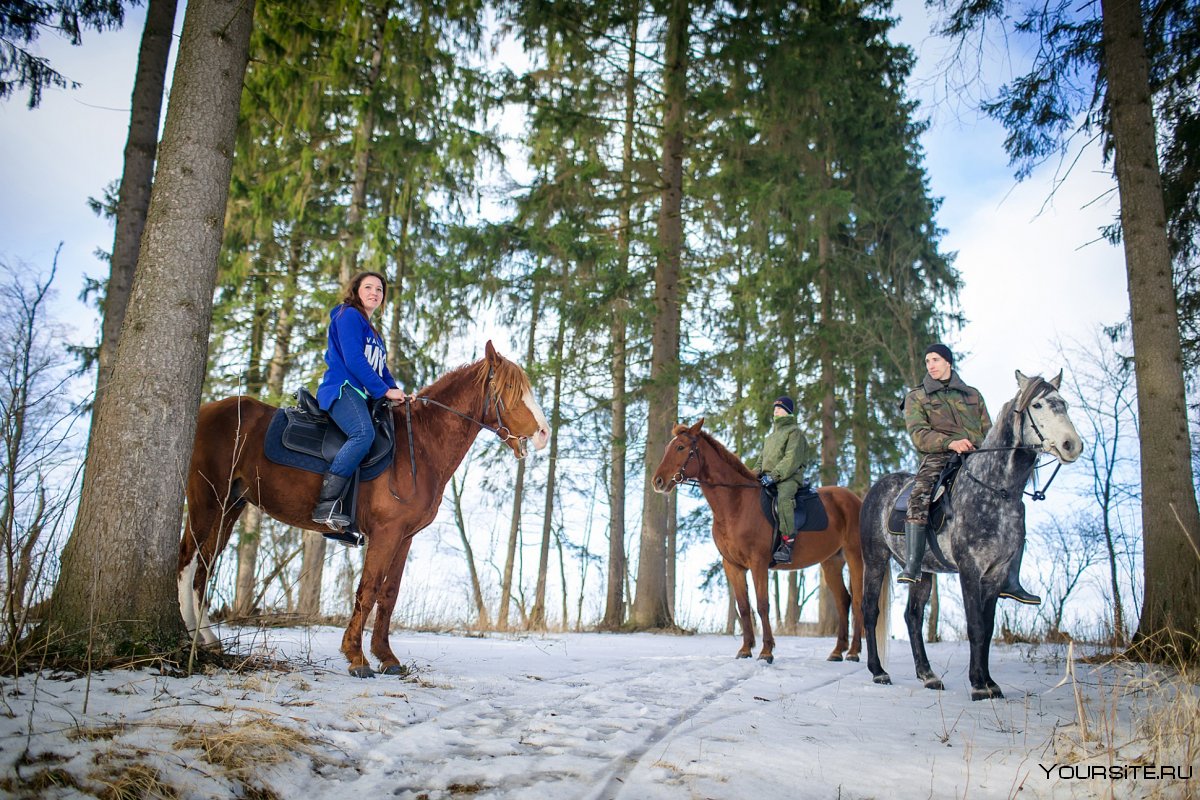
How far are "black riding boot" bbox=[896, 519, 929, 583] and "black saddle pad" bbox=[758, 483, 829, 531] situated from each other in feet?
8.21

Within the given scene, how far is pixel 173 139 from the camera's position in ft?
15.4

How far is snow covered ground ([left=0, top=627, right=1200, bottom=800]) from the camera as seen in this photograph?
8.47 feet

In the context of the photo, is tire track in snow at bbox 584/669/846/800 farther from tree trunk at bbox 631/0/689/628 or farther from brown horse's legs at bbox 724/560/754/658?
tree trunk at bbox 631/0/689/628

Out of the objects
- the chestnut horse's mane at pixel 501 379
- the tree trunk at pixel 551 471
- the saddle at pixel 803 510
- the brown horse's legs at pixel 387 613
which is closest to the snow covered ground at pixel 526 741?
the brown horse's legs at pixel 387 613

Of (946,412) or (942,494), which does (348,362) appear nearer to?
(942,494)

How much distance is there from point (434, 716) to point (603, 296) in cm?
1095

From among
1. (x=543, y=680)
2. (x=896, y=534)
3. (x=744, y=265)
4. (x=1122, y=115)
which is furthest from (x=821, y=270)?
(x=543, y=680)

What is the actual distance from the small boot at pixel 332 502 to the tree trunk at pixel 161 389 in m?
0.89

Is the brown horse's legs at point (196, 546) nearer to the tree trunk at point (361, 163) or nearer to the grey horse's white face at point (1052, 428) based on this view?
the grey horse's white face at point (1052, 428)

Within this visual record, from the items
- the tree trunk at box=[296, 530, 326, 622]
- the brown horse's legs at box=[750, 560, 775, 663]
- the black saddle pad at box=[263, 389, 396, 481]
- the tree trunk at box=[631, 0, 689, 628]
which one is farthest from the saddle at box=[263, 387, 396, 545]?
the tree trunk at box=[631, 0, 689, 628]

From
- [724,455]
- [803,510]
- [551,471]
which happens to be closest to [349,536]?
[724,455]

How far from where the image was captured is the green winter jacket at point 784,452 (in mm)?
8547

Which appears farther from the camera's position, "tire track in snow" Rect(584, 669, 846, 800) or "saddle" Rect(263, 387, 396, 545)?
"saddle" Rect(263, 387, 396, 545)

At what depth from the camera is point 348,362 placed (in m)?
5.21
